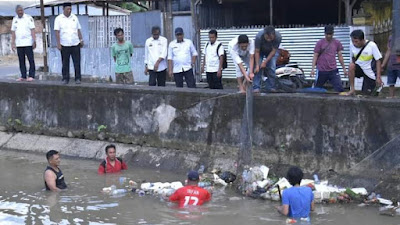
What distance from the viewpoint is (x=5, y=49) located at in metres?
38.5

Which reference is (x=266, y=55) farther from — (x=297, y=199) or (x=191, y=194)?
(x=297, y=199)

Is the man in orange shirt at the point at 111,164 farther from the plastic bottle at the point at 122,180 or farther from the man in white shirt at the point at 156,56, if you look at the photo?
the man in white shirt at the point at 156,56

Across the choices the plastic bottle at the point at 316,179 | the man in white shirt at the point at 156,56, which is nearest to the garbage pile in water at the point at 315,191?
the plastic bottle at the point at 316,179

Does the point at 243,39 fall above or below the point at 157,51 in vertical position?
above

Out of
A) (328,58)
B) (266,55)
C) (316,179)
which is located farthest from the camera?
(328,58)

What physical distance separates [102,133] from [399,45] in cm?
738

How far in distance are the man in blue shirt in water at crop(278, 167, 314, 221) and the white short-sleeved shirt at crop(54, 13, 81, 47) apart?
253 inches

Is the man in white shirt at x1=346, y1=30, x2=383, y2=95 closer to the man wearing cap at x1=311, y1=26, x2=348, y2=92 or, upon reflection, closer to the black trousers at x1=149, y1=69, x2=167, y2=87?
the man wearing cap at x1=311, y1=26, x2=348, y2=92

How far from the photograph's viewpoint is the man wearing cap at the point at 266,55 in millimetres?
10602

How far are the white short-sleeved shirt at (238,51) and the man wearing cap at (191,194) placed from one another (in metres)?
2.51

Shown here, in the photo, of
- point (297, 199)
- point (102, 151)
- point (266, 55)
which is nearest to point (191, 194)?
point (297, 199)

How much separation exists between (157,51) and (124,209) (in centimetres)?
470

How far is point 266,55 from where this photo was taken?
35.6ft

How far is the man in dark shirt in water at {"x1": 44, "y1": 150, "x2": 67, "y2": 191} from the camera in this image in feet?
32.7
